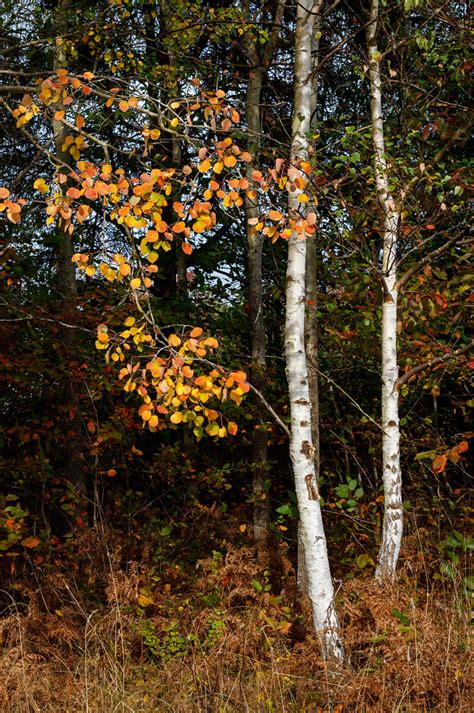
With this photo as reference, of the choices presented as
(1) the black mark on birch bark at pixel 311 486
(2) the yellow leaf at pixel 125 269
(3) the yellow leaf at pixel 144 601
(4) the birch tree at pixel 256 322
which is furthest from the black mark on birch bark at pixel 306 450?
(4) the birch tree at pixel 256 322

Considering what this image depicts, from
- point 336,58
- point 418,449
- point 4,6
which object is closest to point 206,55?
point 336,58

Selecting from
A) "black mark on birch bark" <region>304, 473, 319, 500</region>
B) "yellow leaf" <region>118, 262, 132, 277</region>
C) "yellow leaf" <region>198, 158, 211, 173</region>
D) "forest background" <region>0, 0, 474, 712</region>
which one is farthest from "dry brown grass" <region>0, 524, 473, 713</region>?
"yellow leaf" <region>198, 158, 211, 173</region>

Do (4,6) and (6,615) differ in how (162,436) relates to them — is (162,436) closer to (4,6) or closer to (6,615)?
(6,615)

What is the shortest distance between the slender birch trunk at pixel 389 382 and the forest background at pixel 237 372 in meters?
0.02

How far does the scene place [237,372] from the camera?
3613 mm

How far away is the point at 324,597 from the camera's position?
4664 mm

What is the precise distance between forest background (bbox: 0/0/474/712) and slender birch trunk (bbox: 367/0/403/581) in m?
0.02

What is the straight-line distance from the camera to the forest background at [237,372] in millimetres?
3996

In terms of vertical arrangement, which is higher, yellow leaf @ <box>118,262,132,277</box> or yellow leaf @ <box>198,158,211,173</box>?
yellow leaf @ <box>198,158,211,173</box>

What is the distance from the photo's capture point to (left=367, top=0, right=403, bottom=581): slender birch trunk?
18.4 feet

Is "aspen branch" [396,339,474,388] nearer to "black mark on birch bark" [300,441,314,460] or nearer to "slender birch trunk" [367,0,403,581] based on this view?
"slender birch trunk" [367,0,403,581]

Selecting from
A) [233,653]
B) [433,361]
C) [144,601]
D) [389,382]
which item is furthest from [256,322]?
[233,653]

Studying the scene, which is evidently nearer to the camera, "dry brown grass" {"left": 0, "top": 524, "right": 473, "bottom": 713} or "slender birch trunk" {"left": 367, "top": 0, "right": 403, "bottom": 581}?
"dry brown grass" {"left": 0, "top": 524, "right": 473, "bottom": 713}

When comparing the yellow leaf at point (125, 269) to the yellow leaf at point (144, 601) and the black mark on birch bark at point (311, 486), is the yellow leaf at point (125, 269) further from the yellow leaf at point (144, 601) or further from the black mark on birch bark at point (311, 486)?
the yellow leaf at point (144, 601)
